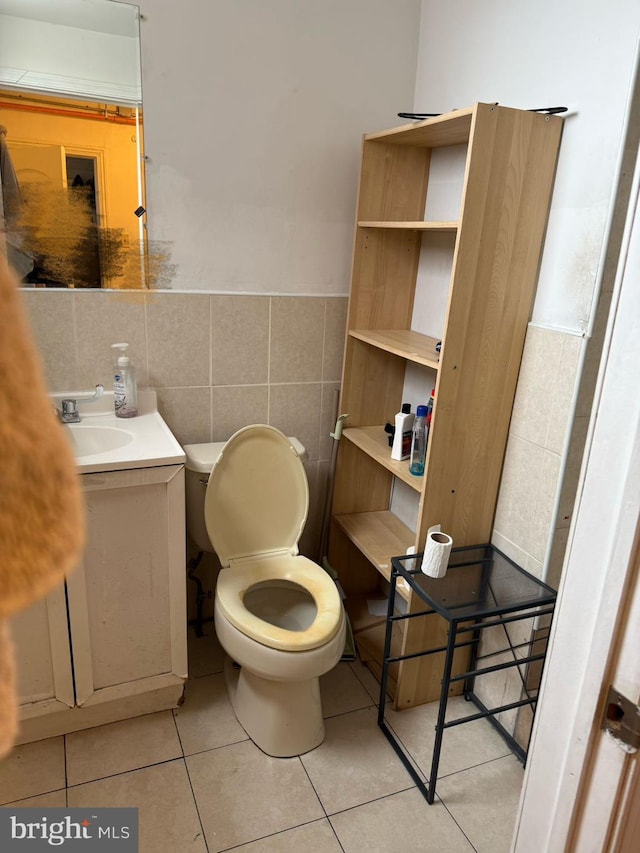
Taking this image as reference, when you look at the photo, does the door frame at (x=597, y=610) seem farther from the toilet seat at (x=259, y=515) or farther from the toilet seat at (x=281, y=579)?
the toilet seat at (x=259, y=515)

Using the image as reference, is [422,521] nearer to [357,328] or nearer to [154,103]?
[357,328]

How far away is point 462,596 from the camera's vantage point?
168 centimetres

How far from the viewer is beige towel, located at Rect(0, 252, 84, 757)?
0.28 m

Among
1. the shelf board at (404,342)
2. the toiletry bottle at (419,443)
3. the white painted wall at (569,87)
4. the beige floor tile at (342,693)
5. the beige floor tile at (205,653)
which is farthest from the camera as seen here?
the beige floor tile at (205,653)

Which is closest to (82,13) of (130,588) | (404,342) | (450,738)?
(404,342)

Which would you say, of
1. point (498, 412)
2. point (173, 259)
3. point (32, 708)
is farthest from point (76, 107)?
point (32, 708)

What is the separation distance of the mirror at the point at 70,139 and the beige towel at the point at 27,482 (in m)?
1.65

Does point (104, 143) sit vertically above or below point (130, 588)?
above

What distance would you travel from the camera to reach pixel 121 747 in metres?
1.77

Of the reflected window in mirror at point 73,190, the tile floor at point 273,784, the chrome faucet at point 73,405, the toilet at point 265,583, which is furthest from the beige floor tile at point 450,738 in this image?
the reflected window in mirror at point 73,190

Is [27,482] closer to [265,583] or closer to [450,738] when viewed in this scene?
[265,583]

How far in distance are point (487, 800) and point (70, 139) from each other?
221cm

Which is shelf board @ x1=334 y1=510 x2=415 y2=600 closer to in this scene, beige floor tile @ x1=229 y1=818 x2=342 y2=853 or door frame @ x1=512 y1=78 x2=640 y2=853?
beige floor tile @ x1=229 y1=818 x2=342 y2=853

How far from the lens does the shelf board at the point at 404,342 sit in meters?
1.76
